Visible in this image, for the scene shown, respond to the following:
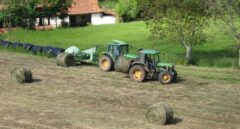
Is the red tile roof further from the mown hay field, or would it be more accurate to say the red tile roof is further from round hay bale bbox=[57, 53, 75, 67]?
the mown hay field

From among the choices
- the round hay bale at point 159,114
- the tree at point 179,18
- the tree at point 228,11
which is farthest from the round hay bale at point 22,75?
the tree at point 228,11

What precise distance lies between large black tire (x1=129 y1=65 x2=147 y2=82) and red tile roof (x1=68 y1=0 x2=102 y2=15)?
5774 cm

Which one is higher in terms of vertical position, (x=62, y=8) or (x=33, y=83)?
(x=62, y=8)

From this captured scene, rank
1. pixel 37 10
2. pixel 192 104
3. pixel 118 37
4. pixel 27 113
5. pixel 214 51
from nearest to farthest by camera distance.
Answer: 1. pixel 27 113
2. pixel 192 104
3. pixel 214 51
4. pixel 118 37
5. pixel 37 10

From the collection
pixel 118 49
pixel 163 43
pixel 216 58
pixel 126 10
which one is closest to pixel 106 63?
pixel 118 49

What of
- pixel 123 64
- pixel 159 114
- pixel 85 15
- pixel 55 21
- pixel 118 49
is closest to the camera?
pixel 159 114

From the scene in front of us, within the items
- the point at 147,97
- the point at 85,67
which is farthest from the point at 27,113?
the point at 85,67

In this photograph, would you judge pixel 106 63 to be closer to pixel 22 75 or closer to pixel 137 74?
pixel 137 74

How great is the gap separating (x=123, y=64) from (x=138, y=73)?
A: 1159 mm

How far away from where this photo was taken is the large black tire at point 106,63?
91.4ft

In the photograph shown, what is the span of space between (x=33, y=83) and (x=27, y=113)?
5833mm

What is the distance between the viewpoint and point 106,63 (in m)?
28.1

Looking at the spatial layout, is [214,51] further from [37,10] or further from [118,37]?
[37,10]

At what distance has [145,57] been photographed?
2561 cm
